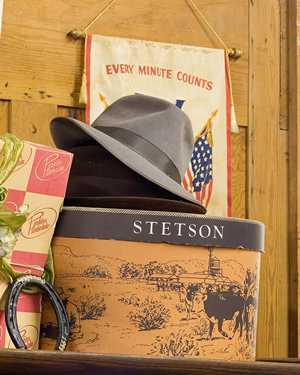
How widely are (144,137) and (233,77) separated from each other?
1.12 metres

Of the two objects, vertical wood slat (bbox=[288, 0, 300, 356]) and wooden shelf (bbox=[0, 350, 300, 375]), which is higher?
vertical wood slat (bbox=[288, 0, 300, 356])

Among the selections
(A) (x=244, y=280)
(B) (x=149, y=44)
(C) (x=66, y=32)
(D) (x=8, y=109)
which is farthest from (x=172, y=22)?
(A) (x=244, y=280)

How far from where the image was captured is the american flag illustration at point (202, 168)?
2209 mm

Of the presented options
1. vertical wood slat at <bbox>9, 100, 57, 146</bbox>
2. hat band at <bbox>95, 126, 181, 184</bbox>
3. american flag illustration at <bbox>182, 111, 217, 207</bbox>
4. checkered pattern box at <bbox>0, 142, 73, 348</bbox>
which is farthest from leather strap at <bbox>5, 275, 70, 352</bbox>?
american flag illustration at <bbox>182, 111, 217, 207</bbox>

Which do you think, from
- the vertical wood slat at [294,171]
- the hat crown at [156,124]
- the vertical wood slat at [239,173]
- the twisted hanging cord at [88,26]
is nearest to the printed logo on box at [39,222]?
the hat crown at [156,124]

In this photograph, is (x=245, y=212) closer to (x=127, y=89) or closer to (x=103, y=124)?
(x=127, y=89)

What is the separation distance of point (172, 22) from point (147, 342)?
1366 mm

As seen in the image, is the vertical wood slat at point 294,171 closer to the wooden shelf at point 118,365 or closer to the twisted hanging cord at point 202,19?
the twisted hanging cord at point 202,19

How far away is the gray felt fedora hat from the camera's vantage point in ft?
3.67

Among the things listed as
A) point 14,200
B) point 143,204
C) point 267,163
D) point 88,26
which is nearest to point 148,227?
point 143,204

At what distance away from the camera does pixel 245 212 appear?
229 centimetres

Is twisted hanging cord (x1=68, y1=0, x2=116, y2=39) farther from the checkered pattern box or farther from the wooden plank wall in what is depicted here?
the checkered pattern box

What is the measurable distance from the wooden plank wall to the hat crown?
2.51ft

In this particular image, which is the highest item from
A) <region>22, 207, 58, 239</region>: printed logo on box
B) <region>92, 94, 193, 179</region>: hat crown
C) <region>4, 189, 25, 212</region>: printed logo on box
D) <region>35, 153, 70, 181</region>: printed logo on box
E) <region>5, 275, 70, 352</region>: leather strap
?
<region>92, 94, 193, 179</region>: hat crown
